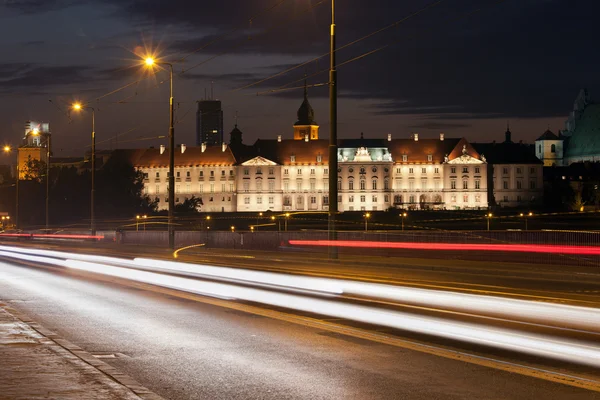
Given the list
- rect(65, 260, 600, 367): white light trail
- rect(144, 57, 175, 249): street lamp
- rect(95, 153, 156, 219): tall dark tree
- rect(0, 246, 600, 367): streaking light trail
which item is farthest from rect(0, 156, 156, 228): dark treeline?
rect(65, 260, 600, 367): white light trail

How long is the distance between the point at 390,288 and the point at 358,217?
14715 cm

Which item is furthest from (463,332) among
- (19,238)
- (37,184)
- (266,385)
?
(37,184)

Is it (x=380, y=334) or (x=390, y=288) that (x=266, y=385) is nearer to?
(x=380, y=334)

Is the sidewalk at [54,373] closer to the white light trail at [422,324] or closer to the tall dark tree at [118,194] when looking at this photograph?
the white light trail at [422,324]

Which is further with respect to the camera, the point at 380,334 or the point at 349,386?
the point at 380,334

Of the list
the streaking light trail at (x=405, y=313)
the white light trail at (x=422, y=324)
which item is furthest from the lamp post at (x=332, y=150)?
the white light trail at (x=422, y=324)

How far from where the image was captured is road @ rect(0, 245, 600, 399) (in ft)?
32.4

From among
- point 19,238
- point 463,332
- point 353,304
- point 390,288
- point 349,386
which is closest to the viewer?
point 349,386

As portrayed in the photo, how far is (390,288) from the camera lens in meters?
21.7

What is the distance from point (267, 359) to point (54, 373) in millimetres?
2870

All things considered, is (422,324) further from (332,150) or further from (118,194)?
(118,194)

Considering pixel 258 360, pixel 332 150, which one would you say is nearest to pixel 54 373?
pixel 258 360

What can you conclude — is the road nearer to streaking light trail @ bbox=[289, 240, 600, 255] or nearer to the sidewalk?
the sidewalk

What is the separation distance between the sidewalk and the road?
1.30 feet
